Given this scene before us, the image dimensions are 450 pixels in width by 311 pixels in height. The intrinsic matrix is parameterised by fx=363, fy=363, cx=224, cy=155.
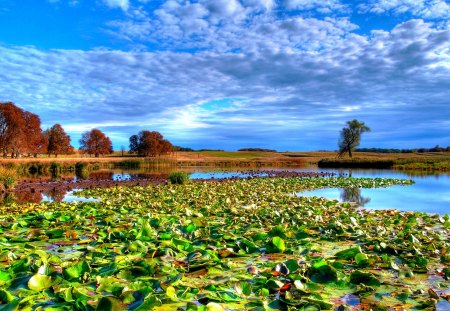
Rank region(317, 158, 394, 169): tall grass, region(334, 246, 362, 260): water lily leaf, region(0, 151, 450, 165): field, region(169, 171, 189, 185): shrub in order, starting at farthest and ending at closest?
region(0, 151, 450, 165): field < region(317, 158, 394, 169): tall grass < region(169, 171, 189, 185): shrub < region(334, 246, 362, 260): water lily leaf

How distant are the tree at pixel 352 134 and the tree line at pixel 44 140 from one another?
4638cm

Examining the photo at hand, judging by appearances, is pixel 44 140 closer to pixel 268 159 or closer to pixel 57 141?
pixel 57 141

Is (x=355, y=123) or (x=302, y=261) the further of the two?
(x=355, y=123)

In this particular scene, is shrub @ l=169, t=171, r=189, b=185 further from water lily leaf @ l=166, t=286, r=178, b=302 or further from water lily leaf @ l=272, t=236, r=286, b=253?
water lily leaf @ l=166, t=286, r=178, b=302

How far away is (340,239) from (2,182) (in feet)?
76.3

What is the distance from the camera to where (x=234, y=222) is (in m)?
9.30

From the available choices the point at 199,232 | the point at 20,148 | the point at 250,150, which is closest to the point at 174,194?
the point at 199,232

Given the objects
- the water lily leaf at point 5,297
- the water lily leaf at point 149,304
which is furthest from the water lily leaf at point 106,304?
the water lily leaf at point 5,297

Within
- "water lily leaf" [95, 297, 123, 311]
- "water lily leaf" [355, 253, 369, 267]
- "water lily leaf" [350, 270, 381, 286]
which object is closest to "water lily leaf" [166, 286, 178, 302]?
"water lily leaf" [95, 297, 123, 311]

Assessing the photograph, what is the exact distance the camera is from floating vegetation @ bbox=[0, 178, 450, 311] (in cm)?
407

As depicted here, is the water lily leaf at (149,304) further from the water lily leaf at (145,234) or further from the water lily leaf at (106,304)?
the water lily leaf at (145,234)

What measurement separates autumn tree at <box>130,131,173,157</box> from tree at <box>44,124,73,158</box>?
18174 mm

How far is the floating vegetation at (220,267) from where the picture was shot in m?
4.07

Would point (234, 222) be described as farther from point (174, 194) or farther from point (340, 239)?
point (174, 194)
